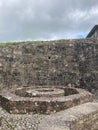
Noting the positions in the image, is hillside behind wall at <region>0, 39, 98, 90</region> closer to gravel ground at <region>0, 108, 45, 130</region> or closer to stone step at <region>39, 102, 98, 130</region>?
stone step at <region>39, 102, 98, 130</region>

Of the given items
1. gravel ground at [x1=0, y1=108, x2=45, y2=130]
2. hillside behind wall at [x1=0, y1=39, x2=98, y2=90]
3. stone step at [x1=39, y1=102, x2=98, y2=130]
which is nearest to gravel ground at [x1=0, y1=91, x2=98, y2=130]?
gravel ground at [x1=0, y1=108, x2=45, y2=130]

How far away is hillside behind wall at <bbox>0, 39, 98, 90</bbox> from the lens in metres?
10.5

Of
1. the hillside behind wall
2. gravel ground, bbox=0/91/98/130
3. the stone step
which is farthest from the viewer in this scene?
the hillside behind wall

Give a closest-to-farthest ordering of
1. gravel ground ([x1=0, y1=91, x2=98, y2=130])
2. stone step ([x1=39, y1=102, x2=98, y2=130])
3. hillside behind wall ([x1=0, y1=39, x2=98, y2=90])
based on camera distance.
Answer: stone step ([x1=39, y1=102, x2=98, y2=130]), gravel ground ([x1=0, y1=91, x2=98, y2=130]), hillside behind wall ([x1=0, y1=39, x2=98, y2=90])

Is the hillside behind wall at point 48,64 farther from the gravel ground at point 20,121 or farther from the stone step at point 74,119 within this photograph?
the gravel ground at point 20,121

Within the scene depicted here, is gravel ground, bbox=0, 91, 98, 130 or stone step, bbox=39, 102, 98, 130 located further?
gravel ground, bbox=0, 91, 98, 130

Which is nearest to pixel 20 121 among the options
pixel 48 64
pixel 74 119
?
pixel 74 119

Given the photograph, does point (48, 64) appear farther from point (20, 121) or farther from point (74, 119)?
point (74, 119)

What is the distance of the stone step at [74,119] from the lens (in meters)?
5.27

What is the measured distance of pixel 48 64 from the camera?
1086 cm

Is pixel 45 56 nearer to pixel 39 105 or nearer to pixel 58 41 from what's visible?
pixel 58 41

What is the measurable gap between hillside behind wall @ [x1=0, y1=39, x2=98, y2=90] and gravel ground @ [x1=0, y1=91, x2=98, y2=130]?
4095mm

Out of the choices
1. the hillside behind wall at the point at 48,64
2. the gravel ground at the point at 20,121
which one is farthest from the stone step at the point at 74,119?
the hillside behind wall at the point at 48,64

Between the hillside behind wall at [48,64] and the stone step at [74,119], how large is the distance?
3.44 meters
